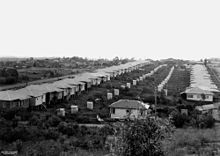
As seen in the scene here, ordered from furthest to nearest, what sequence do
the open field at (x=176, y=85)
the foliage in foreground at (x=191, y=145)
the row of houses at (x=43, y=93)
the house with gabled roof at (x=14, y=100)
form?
the open field at (x=176, y=85), the row of houses at (x=43, y=93), the house with gabled roof at (x=14, y=100), the foliage in foreground at (x=191, y=145)

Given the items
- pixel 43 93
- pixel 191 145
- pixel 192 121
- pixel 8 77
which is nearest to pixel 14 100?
pixel 43 93

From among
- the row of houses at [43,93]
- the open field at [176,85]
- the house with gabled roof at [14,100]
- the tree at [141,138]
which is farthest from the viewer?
the open field at [176,85]

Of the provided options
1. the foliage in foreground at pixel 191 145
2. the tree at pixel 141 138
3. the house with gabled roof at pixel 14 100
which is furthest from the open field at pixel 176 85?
the tree at pixel 141 138

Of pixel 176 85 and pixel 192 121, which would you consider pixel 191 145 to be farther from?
pixel 176 85

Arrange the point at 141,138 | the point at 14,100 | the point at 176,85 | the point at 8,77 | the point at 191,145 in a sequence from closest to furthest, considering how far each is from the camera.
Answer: the point at 141,138 < the point at 191,145 < the point at 14,100 < the point at 8,77 < the point at 176,85

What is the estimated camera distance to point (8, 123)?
2134 centimetres

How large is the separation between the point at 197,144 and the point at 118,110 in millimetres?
11099

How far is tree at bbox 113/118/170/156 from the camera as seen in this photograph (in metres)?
9.77

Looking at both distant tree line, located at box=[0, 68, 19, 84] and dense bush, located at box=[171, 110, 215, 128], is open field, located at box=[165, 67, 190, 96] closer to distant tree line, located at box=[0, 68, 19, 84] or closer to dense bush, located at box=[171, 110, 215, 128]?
dense bush, located at box=[171, 110, 215, 128]

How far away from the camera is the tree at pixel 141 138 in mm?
9766

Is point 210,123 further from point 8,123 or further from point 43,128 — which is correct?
point 8,123

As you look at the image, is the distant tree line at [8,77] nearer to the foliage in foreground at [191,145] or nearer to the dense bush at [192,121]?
the dense bush at [192,121]

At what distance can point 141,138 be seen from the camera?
9750 millimetres

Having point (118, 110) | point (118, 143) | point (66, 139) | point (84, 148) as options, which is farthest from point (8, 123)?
point (118, 143)
